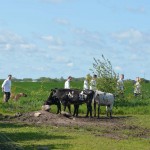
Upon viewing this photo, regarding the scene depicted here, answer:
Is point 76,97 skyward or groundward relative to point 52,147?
skyward

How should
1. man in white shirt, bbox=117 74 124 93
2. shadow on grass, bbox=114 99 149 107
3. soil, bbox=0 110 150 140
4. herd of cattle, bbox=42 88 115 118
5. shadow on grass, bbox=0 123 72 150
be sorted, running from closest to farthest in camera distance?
shadow on grass, bbox=0 123 72 150 → soil, bbox=0 110 150 140 → herd of cattle, bbox=42 88 115 118 → shadow on grass, bbox=114 99 149 107 → man in white shirt, bbox=117 74 124 93

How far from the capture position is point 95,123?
26.1 metres

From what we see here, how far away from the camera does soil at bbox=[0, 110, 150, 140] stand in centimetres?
2191

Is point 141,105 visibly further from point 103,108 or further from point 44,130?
point 44,130

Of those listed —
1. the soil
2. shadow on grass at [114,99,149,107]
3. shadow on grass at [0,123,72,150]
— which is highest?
shadow on grass at [114,99,149,107]

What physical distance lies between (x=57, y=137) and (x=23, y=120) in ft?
24.2

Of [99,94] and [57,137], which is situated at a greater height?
[99,94]

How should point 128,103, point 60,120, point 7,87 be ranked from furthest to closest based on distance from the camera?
point 7,87, point 128,103, point 60,120

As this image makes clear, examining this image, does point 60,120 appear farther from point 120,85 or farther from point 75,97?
point 120,85

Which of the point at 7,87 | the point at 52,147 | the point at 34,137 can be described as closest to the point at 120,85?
the point at 7,87

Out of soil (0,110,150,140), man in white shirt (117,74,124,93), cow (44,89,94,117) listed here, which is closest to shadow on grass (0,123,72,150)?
soil (0,110,150,140)

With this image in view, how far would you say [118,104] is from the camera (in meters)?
34.7

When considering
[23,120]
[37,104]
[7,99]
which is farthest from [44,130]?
[7,99]

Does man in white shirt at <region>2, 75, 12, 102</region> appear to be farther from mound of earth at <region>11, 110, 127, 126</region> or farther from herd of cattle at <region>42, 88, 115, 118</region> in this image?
mound of earth at <region>11, 110, 127, 126</region>
